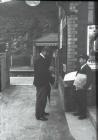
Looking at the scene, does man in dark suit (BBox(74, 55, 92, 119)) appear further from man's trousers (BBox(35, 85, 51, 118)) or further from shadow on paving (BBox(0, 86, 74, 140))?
man's trousers (BBox(35, 85, 51, 118))

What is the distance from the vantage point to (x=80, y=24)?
421 inches

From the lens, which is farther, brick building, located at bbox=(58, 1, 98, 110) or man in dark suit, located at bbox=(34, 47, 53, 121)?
brick building, located at bbox=(58, 1, 98, 110)

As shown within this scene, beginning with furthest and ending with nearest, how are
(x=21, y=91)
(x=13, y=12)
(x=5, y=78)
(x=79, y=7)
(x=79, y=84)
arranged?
(x=5, y=78) < (x=21, y=91) < (x=13, y=12) < (x=79, y=7) < (x=79, y=84)

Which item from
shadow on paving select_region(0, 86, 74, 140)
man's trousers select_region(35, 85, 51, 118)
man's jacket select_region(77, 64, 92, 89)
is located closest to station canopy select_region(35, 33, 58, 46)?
shadow on paving select_region(0, 86, 74, 140)

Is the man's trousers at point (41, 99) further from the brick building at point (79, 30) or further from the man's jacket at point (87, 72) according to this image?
the brick building at point (79, 30)

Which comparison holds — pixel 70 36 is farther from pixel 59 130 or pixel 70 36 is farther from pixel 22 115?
pixel 59 130

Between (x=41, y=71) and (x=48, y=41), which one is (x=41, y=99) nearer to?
(x=41, y=71)

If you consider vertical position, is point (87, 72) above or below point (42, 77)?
above

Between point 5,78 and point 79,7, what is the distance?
23.5 ft

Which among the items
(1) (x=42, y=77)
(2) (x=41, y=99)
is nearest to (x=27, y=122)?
(2) (x=41, y=99)

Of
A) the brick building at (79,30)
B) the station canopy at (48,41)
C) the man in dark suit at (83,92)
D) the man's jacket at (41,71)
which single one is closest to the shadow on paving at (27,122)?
the man in dark suit at (83,92)

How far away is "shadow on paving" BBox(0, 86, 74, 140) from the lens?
7.63 m

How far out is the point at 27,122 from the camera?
9008mm

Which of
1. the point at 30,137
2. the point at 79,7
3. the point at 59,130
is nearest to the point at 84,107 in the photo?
the point at 59,130
